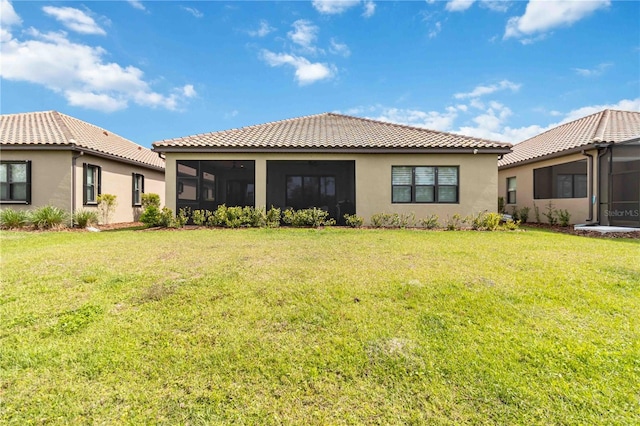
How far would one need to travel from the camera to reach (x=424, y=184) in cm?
1260

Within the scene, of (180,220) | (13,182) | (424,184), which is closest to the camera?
(180,220)

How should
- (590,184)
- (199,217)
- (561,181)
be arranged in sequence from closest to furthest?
(199,217)
(590,184)
(561,181)

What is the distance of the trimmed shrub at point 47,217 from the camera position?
11086mm

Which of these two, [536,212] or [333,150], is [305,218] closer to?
[333,150]

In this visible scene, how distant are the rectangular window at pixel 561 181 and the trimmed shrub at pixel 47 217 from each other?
847 inches

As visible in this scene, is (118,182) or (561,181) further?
(118,182)

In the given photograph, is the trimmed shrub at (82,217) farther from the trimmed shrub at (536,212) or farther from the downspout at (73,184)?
the trimmed shrub at (536,212)

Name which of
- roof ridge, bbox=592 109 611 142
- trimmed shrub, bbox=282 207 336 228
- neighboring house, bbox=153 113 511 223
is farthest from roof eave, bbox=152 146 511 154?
roof ridge, bbox=592 109 611 142

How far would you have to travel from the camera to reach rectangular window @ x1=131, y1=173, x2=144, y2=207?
16.3 meters

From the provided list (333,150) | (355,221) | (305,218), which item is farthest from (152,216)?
(355,221)

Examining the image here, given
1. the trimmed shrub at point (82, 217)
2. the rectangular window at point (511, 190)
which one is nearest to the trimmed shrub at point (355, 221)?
the trimmed shrub at point (82, 217)

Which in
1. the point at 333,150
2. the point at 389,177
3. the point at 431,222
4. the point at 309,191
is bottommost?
the point at 431,222

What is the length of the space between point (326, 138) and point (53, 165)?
1127cm

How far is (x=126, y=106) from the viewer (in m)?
19.0
